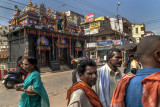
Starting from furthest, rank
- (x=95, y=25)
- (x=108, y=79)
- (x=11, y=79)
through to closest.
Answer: (x=95, y=25), (x=11, y=79), (x=108, y=79)

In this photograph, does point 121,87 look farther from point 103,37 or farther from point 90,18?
point 90,18

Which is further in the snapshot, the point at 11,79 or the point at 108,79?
the point at 11,79

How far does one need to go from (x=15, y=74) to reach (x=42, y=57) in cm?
930

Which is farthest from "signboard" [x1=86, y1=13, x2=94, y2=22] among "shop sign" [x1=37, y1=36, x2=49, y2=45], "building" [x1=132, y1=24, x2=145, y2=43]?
"shop sign" [x1=37, y1=36, x2=49, y2=45]

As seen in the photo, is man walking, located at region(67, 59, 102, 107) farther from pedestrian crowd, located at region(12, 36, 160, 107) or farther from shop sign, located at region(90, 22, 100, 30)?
shop sign, located at region(90, 22, 100, 30)

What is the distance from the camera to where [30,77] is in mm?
2355

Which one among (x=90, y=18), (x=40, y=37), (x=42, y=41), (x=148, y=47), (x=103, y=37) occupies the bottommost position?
(x=148, y=47)

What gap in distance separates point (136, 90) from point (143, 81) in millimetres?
95

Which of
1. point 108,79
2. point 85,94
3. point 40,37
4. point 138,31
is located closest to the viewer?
point 85,94

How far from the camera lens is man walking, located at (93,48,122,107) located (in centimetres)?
210

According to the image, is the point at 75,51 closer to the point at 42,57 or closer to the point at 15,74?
the point at 42,57

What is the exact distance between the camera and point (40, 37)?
48.9ft

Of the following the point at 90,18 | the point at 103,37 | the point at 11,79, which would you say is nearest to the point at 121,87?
the point at 11,79

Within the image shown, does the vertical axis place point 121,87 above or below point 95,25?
below
